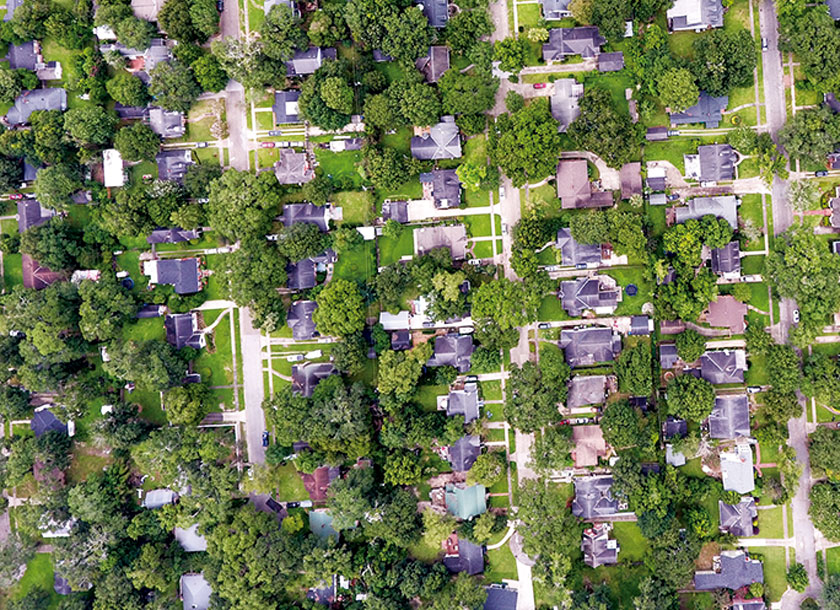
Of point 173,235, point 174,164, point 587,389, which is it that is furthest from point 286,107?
point 587,389

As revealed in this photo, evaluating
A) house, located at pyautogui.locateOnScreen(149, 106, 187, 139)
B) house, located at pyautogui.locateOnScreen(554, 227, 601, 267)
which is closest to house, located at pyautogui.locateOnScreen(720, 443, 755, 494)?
house, located at pyautogui.locateOnScreen(554, 227, 601, 267)

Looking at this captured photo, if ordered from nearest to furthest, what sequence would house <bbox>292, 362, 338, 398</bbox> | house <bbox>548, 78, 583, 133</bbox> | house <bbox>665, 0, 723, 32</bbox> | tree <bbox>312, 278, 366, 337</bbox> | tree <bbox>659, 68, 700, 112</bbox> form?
tree <bbox>659, 68, 700, 112</bbox> < house <bbox>665, 0, 723, 32</bbox> < tree <bbox>312, 278, 366, 337</bbox> < house <bbox>548, 78, 583, 133</bbox> < house <bbox>292, 362, 338, 398</bbox>

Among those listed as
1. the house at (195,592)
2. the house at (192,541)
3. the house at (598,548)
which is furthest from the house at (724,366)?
the house at (195,592)

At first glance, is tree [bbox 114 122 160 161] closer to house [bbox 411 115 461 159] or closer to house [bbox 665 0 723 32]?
house [bbox 411 115 461 159]

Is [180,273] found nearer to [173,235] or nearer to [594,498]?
[173,235]

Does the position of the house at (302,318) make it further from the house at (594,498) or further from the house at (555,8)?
the house at (555,8)

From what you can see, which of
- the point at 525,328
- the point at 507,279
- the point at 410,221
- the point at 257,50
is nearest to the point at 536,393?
the point at 525,328
